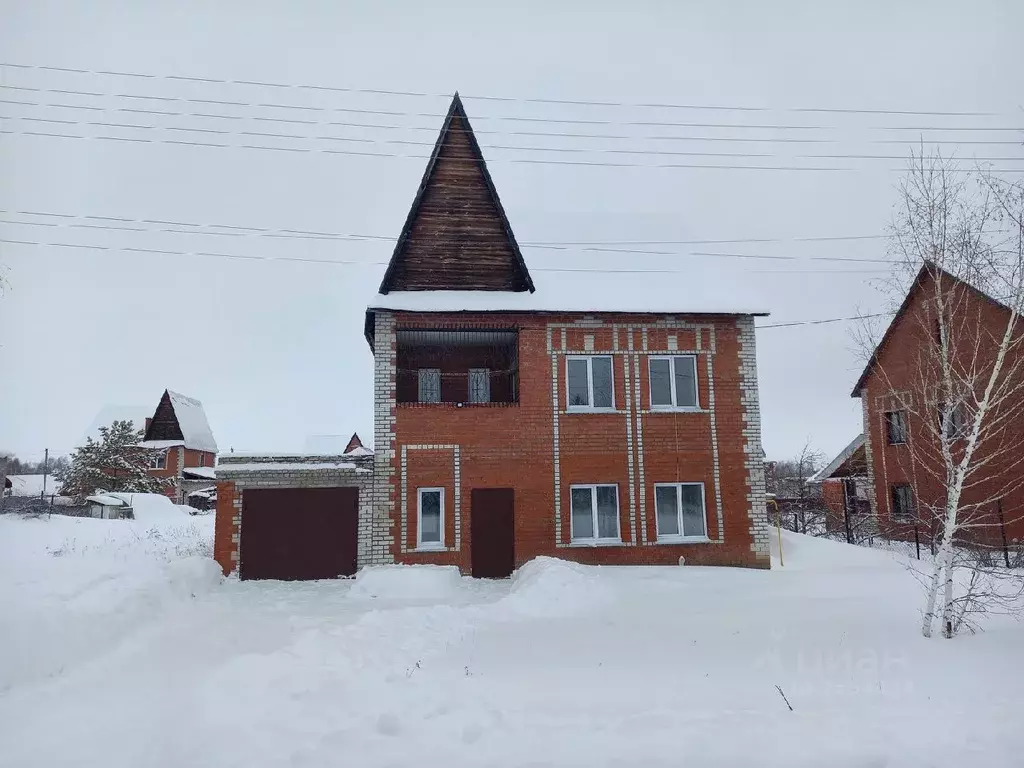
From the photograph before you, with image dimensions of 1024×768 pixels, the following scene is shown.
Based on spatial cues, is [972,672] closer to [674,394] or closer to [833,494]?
[674,394]

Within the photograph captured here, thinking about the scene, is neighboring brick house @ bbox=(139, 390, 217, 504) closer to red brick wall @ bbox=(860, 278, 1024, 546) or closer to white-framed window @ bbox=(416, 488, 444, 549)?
white-framed window @ bbox=(416, 488, 444, 549)

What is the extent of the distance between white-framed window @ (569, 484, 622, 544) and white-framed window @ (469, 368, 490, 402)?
359 centimetres

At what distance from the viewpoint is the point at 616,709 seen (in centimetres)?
614

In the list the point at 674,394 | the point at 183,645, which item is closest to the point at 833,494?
the point at 674,394

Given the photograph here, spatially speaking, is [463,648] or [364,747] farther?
[463,648]

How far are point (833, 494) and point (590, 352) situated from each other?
23.9 metres

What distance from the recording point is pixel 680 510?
50.9 ft

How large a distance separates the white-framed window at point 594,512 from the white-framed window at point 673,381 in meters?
2.56

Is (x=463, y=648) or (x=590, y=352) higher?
(x=590, y=352)

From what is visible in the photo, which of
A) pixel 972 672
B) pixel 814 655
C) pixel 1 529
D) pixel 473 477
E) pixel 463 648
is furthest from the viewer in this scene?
pixel 1 529

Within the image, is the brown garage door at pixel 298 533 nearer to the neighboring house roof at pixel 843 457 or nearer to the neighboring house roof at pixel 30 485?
the neighboring house roof at pixel 843 457

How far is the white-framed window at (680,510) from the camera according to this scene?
1543cm

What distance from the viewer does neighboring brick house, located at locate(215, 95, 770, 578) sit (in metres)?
14.9

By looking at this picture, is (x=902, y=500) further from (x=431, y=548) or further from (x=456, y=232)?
(x=456, y=232)
